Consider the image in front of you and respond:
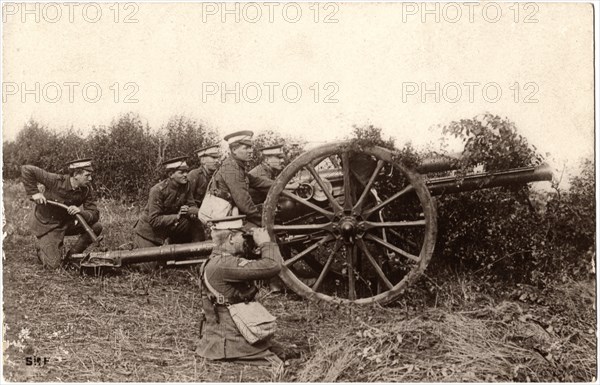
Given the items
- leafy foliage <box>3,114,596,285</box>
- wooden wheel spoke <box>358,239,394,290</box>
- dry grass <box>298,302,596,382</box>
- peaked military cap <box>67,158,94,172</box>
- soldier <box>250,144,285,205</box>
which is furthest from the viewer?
peaked military cap <box>67,158,94,172</box>

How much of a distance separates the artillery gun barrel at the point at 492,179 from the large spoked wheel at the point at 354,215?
1.05ft

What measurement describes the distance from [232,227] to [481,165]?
2.76 meters

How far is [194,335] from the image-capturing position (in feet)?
16.8

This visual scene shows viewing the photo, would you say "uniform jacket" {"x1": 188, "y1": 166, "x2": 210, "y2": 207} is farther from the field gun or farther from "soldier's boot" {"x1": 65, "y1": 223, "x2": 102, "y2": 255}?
the field gun

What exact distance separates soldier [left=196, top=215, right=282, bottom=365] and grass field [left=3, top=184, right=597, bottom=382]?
125 millimetres

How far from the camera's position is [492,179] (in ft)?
18.6

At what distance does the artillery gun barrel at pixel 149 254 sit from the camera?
6.30m

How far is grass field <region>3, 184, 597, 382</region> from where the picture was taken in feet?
14.1

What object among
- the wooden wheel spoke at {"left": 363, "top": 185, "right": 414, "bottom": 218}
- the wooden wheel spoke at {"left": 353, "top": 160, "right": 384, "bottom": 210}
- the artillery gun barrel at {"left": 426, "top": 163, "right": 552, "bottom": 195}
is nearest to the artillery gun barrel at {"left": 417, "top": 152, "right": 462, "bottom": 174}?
the artillery gun barrel at {"left": 426, "top": 163, "right": 552, "bottom": 195}

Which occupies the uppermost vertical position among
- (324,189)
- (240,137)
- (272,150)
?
(240,137)

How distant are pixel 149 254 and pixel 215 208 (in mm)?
1006

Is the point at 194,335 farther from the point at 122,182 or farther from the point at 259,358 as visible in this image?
the point at 122,182

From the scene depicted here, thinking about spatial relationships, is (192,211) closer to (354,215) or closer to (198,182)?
(198,182)

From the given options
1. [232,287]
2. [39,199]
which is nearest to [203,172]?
[39,199]
